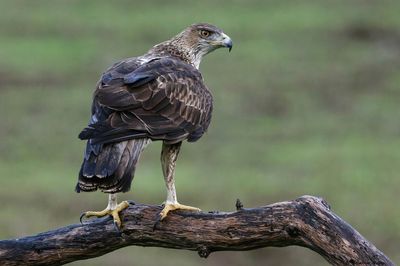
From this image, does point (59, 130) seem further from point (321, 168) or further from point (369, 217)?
point (369, 217)

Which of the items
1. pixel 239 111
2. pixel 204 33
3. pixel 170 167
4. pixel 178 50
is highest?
pixel 239 111

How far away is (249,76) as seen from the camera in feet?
73.9

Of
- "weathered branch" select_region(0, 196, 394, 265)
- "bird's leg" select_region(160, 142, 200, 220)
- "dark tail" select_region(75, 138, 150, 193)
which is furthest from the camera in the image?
"bird's leg" select_region(160, 142, 200, 220)

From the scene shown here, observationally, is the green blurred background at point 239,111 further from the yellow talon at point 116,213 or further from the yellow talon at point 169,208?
the yellow talon at point 169,208

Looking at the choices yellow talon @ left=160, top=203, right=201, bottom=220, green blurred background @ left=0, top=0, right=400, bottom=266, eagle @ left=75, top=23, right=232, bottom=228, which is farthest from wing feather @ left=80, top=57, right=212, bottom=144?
green blurred background @ left=0, top=0, right=400, bottom=266

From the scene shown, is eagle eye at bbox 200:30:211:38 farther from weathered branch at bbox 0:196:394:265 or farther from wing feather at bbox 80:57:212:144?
weathered branch at bbox 0:196:394:265

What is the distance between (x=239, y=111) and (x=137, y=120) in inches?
514

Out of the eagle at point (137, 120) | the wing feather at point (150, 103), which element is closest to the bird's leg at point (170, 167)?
the eagle at point (137, 120)

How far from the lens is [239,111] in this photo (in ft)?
67.2

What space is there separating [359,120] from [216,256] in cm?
652

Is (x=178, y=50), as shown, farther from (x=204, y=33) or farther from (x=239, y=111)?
(x=239, y=111)

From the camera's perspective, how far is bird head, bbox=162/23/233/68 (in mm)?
9188

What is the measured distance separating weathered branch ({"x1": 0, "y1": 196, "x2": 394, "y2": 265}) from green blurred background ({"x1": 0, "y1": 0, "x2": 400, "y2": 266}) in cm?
693

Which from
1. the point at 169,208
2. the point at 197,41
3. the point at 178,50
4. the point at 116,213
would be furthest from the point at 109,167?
the point at 197,41
